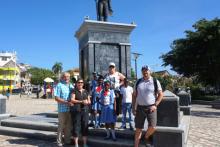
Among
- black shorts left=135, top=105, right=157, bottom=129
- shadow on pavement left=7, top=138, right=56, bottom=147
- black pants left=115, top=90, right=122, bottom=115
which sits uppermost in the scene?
black pants left=115, top=90, right=122, bottom=115

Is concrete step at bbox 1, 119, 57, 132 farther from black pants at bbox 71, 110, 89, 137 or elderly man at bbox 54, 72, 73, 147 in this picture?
black pants at bbox 71, 110, 89, 137

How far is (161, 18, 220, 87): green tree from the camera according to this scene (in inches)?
1201

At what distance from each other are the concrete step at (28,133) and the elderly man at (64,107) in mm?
890

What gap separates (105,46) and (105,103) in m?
4.18

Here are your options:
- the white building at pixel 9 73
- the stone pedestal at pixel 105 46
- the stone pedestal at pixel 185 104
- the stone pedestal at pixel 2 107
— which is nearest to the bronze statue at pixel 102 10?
the stone pedestal at pixel 105 46

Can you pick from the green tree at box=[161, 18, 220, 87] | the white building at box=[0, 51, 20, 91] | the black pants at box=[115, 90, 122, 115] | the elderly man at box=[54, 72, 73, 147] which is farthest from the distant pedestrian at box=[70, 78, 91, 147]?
the white building at box=[0, 51, 20, 91]

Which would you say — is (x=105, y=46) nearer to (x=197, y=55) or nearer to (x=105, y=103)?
(x=105, y=103)

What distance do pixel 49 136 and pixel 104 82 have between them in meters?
2.38

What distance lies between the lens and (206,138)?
927cm

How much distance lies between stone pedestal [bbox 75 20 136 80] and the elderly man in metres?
3.41

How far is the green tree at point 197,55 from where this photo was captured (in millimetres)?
30495

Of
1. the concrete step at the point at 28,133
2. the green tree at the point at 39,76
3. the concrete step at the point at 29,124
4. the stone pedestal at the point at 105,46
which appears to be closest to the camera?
the concrete step at the point at 28,133

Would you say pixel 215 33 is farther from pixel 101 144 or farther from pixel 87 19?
pixel 101 144

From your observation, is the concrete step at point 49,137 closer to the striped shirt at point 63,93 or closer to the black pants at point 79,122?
the black pants at point 79,122
